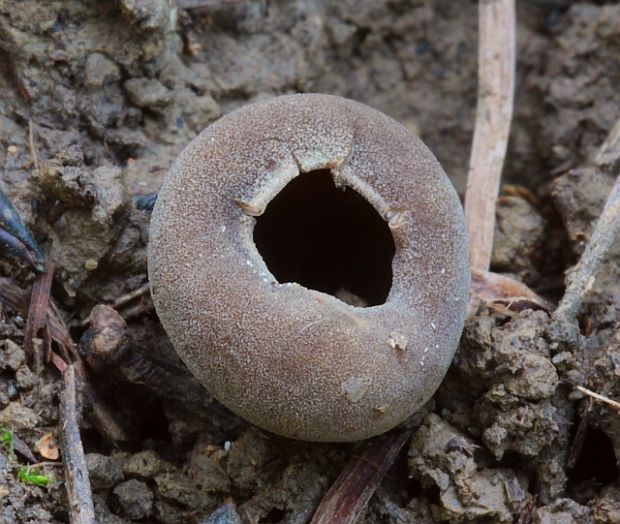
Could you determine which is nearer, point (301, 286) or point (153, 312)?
point (301, 286)

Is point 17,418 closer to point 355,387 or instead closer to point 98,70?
point 355,387

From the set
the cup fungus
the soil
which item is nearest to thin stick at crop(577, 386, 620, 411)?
the soil

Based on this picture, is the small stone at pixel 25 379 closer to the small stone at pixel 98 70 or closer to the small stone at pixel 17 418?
the small stone at pixel 17 418

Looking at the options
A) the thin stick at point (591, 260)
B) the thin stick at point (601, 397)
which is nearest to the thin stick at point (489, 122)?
the thin stick at point (591, 260)

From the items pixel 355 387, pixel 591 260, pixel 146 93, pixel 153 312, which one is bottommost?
pixel 153 312

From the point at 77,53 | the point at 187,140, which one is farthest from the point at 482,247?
the point at 77,53

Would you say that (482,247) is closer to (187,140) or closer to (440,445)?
(440,445)

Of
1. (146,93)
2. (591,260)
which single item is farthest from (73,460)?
(591,260)
